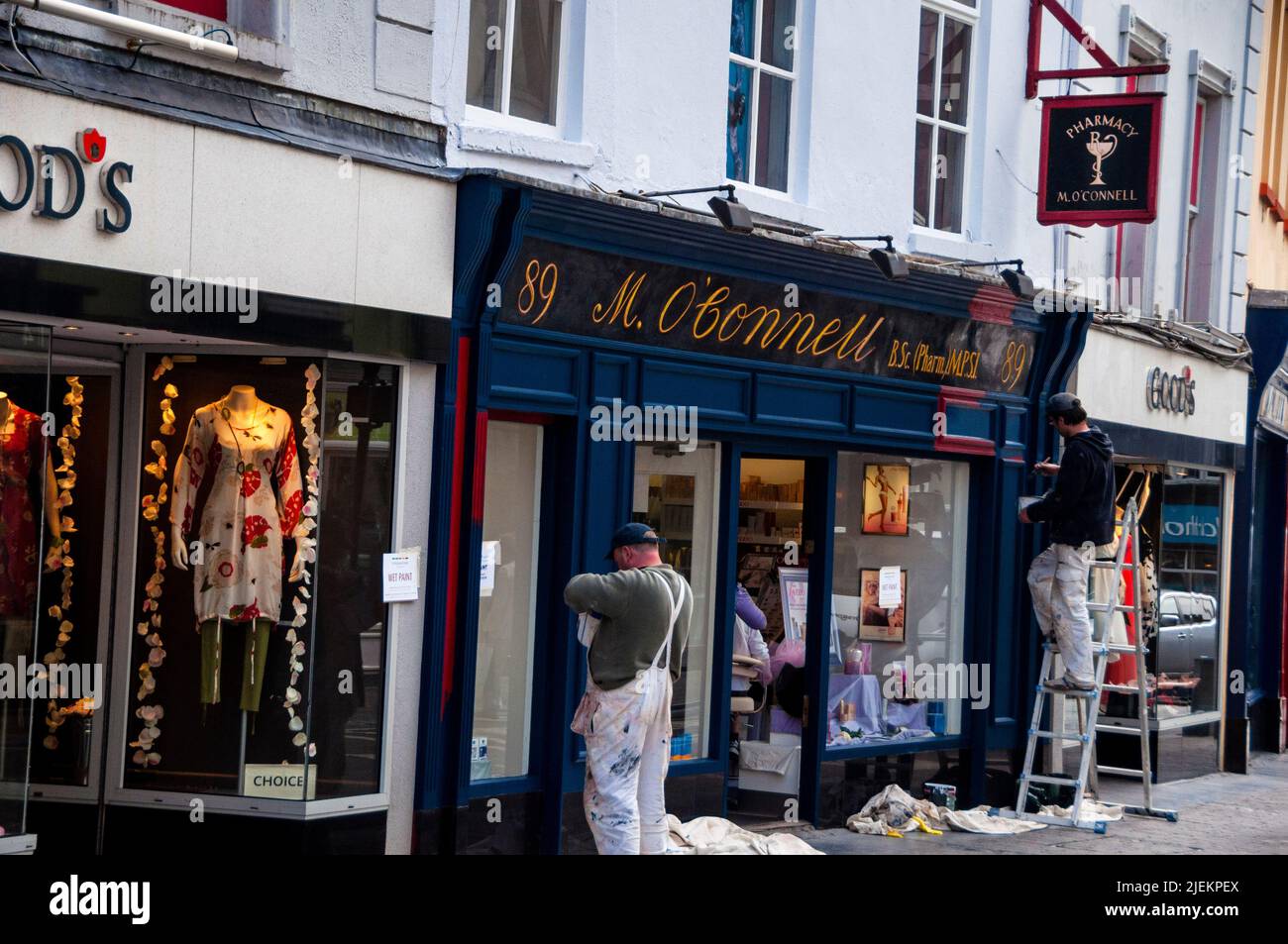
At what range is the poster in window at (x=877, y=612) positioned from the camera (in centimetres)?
1256

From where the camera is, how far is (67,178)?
731 cm

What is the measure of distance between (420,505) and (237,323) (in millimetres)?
1520

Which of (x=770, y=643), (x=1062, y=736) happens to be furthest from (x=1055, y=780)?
(x=770, y=643)

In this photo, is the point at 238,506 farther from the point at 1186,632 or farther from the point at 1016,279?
the point at 1186,632

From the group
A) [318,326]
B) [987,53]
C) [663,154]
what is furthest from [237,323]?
[987,53]

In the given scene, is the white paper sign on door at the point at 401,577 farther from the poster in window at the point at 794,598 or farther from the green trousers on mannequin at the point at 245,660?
the poster in window at the point at 794,598

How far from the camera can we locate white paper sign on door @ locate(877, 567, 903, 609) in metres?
12.7

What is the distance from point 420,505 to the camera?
911 cm

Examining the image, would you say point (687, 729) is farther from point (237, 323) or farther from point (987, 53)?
point (987, 53)

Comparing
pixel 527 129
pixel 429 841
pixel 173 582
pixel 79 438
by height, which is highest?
pixel 527 129

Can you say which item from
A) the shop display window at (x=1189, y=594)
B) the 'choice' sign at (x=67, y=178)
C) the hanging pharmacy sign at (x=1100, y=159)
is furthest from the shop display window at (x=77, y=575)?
the shop display window at (x=1189, y=594)

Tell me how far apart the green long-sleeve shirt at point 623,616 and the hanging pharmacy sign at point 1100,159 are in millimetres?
5955

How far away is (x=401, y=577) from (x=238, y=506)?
92 cm

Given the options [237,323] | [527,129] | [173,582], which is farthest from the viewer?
[527,129]
